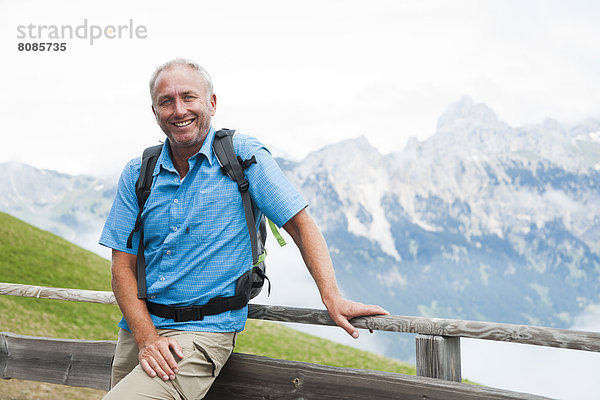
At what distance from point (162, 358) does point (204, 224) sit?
667 mm

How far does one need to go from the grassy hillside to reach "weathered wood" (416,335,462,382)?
1542 cm

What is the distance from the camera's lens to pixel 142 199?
9.80 feet

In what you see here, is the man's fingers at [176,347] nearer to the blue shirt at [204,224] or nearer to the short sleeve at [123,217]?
the blue shirt at [204,224]

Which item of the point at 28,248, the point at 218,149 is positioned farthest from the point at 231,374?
the point at 28,248

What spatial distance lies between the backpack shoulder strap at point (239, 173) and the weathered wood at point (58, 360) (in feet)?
6.00

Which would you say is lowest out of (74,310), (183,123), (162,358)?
(74,310)

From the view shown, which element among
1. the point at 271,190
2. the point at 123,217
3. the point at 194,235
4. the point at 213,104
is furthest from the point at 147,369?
the point at 213,104

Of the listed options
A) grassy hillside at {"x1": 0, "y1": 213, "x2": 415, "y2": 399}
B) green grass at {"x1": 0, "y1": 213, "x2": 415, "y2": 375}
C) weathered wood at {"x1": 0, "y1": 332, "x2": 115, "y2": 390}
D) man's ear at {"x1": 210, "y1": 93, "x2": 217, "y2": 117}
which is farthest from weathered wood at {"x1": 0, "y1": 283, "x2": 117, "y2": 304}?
grassy hillside at {"x1": 0, "y1": 213, "x2": 415, "y2": 399}

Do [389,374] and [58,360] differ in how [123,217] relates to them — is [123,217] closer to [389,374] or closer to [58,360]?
[389,374]

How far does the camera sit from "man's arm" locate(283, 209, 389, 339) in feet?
9.05

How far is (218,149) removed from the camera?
2957 millimetres

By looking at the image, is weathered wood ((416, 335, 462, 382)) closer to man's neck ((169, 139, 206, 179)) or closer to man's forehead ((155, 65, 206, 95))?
man's neck ((169, 139, 206, 179))

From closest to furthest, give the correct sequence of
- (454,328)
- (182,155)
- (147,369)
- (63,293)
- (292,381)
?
(147,369) → (454,328) → (182,155) → (292,381) → (63,293)

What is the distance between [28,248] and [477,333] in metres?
27.1
